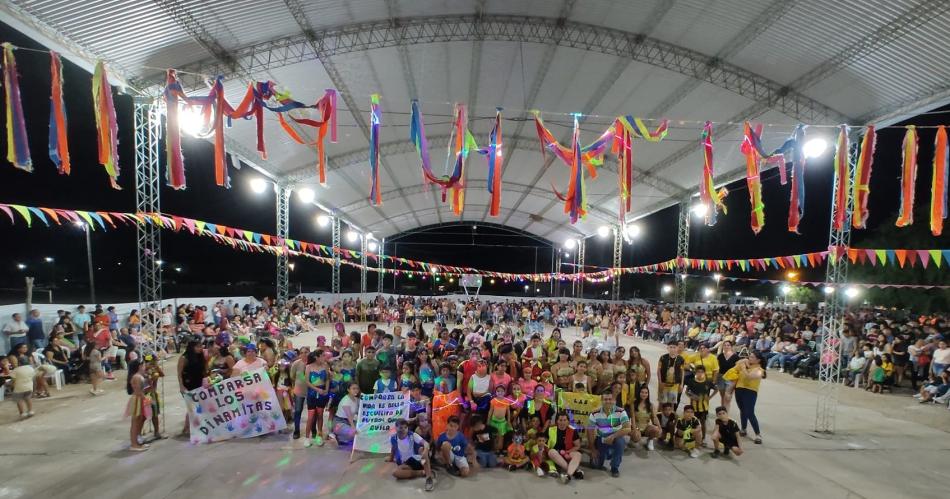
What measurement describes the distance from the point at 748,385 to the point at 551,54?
8288 millimetres

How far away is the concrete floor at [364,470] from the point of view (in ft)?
16.1

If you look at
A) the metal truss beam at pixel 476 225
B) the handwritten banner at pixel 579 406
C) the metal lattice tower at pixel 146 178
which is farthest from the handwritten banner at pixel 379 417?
the metal truss beam at pixel 476 225

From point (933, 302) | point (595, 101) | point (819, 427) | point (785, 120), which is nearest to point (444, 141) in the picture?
point (595, 101)

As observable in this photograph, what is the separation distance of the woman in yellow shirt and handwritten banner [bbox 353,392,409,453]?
480cm

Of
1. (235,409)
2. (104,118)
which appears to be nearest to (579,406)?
(235,409)

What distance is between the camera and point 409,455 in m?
5.25

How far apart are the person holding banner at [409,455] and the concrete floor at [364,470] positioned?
12cm

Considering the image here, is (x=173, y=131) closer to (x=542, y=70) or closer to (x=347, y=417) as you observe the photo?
(x=347, y=417)

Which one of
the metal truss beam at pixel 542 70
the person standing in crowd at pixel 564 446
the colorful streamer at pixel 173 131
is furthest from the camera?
the metal truss beam at pixel 542 70

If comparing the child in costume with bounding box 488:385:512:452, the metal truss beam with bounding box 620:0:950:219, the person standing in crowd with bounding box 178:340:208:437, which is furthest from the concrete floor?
the metal truss beam with bounding box 620:0:950:219

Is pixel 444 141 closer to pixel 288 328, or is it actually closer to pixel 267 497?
pixel 288 328

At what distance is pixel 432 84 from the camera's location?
1242 centimetres

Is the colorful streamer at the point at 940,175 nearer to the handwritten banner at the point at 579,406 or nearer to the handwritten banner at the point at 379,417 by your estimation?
the handwritten banner at the point at 579,406

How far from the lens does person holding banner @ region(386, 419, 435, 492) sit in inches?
201
